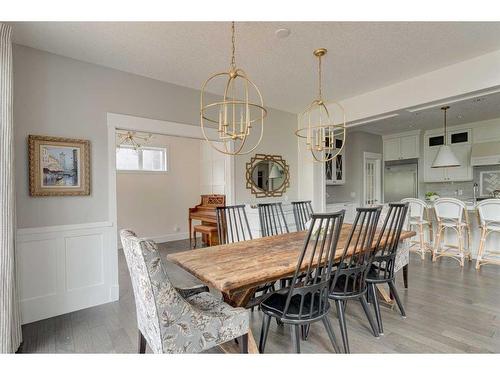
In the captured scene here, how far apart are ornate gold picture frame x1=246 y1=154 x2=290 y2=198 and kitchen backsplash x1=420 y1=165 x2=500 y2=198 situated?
4.01m

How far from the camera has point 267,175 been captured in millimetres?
4574

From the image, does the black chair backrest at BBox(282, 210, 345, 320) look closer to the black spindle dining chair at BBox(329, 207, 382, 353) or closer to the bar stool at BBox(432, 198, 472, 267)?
the black spindle dining chair at BBox(329, 207, 382, 353)

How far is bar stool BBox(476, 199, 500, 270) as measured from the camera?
3.54m

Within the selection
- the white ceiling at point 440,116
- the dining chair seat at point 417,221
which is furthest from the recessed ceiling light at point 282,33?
the dining chair seat at point 417,221

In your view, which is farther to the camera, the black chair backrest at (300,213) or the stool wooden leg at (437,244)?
the stool wooden leg at (437,244)

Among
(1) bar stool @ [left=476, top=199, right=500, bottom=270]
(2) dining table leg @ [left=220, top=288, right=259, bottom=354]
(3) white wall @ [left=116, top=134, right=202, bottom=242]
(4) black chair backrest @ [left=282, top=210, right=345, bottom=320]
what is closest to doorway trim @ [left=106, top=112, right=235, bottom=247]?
(2) dining table leg @ [left=220, top=288, right=259, bottom=354]

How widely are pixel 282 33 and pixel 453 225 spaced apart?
3722 millimetres

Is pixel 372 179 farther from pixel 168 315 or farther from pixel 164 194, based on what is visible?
pixel 168 315

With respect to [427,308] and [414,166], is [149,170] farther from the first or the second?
[414,166]

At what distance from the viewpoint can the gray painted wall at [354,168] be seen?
21.2 feet

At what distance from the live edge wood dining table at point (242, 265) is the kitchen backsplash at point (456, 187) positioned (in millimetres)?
5182

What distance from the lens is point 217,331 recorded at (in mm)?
1515

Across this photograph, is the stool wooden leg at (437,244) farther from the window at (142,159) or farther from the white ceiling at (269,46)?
the window at (142,159)
